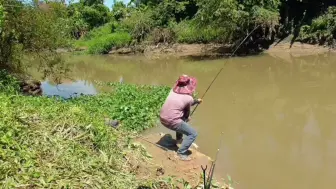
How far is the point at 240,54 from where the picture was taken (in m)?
24.4

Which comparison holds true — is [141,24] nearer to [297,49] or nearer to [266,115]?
[297,49]

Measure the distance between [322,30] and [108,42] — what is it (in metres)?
17.1

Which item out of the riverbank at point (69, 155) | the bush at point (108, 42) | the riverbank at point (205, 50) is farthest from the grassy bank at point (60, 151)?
the bush at point (108, 42)

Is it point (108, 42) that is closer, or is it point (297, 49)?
point (297, 49)

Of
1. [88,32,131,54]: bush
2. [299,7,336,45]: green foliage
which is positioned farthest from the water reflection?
[88,32,131,54]: bush

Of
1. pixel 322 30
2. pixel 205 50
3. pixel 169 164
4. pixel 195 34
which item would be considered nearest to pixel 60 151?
pixel 169 164

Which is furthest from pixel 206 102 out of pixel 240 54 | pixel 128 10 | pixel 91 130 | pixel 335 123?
pixel 128 10

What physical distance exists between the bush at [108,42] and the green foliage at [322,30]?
13985 millimetres

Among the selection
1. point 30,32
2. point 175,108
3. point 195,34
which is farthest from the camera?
point 195,34

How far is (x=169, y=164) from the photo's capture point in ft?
21.7

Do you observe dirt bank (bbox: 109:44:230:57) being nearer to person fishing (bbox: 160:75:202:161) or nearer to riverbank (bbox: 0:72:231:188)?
person fishing (bbox: 160:75:202:161)

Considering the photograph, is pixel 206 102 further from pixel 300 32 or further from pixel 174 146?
pixel 300 32

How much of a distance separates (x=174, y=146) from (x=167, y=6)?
2478 centimetres

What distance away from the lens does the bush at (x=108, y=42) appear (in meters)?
32.7
